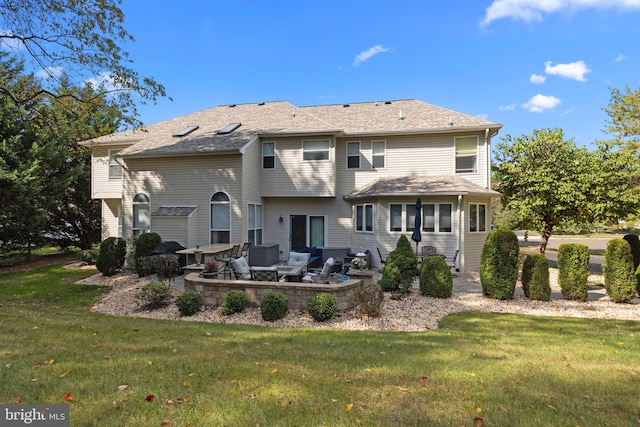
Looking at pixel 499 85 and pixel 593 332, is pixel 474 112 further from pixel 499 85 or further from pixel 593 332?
pixel 593 332

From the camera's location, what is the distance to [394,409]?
115 inches

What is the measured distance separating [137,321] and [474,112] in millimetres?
15505

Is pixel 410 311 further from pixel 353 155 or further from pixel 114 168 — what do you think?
pixel 114 168

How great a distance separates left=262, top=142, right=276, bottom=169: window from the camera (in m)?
15.3

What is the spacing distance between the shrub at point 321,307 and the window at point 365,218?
7.65 m

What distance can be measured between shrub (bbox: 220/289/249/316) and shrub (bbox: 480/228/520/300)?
6.43 meters

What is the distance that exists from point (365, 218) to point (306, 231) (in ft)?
9.80

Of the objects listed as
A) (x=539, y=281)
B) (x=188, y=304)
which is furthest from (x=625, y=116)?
(x=188, y=304)

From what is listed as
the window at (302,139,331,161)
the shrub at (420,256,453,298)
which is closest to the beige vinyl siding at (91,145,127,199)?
the window at (302,139,331,161)

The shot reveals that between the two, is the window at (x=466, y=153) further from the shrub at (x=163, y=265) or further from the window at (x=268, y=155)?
the shrub at (x=163, y=265)

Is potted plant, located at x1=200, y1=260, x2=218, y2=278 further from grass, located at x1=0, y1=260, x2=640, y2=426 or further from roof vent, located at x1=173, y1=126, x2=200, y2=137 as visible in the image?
roof vent, located at x1=173, y1=126, x2=200, y2=137

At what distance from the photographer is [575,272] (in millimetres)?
8672

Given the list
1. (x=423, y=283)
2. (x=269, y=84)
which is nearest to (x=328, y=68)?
(x=269, y=84)

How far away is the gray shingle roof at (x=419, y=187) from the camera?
1292cm
